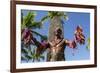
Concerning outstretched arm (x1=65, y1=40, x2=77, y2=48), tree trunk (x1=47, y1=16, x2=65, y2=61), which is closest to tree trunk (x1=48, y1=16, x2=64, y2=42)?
tree trunk (x1=47, y1=16, x2=65, y2=61)

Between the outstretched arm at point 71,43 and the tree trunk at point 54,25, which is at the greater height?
the tree trunk at point 54,25

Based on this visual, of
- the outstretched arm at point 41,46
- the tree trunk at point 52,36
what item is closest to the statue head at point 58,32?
the tree trunk at point 52,36

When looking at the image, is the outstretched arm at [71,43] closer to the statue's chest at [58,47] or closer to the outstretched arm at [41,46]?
the statue's chest at [58,47]

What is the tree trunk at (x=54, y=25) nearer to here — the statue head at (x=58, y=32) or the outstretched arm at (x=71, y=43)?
the statue head at (x=58, y=32)

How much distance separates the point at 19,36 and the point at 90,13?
0.72m

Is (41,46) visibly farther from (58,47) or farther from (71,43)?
(71,43)

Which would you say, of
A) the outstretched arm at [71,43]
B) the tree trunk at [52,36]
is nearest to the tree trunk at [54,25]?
the tree trunk at [52,36]

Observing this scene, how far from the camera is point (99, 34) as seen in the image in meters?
2.08

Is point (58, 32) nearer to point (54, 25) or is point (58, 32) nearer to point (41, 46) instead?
point (54, 25)

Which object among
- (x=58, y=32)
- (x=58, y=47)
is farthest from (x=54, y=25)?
(x=58, y=47)

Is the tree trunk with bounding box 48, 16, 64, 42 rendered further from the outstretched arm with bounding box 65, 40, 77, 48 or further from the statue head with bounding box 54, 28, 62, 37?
the outstretched arm with bounding box 65, 40, 77, 48

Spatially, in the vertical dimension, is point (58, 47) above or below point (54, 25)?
below

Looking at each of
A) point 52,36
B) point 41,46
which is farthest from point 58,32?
point 41,46

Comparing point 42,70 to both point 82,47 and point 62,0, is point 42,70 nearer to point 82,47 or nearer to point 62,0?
point 82,47
